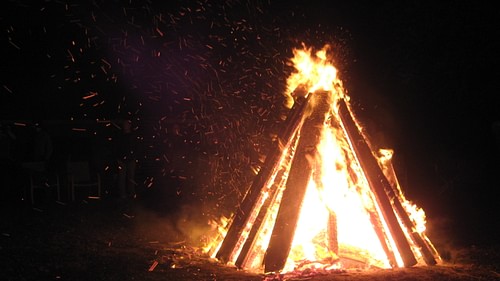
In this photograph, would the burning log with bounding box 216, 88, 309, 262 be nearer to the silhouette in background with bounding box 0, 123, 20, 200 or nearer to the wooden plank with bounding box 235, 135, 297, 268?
the wooden plank with bounding box 235, 135, 297, 268

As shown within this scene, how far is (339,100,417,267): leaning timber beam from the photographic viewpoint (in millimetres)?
5258

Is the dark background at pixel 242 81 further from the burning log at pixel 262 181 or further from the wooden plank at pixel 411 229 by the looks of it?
the burning log at pixel 262 181

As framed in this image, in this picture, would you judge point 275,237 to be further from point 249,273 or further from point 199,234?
point 199,234

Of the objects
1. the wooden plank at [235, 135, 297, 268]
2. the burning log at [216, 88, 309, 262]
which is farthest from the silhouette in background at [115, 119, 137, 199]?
the wooden plank at [235, 135, 297, 268]

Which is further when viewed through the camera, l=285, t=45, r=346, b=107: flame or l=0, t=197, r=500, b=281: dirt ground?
l=285, t=45, r=346, b=107: flame

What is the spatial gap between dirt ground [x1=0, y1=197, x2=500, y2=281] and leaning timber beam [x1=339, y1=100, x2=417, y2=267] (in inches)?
12.1

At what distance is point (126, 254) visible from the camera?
5785 mm

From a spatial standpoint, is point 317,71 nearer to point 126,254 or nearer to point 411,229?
point 411,229

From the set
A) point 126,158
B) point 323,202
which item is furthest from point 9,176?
point 323,202

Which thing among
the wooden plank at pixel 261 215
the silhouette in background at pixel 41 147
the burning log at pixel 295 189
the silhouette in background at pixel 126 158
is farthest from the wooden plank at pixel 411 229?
the silhouette in background at pixel 41 147

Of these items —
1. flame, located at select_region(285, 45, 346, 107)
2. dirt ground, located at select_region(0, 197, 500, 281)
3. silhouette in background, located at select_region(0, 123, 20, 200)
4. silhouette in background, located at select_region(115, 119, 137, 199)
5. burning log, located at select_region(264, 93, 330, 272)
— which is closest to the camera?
dirt ground, located at select_region(0, 197, 500, 281)

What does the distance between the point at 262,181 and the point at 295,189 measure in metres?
0.60

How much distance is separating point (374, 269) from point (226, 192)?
6.34m

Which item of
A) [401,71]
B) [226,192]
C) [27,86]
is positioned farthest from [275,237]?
[27,86]
